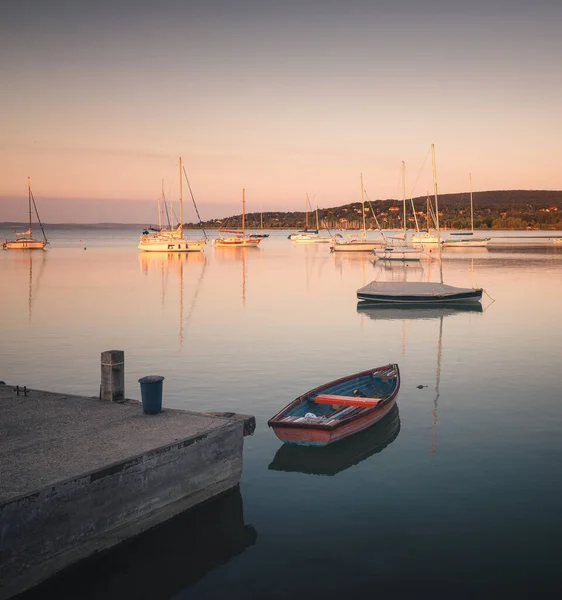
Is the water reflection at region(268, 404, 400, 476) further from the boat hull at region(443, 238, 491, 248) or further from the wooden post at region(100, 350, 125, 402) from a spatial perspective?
the boat hull at region(443, 238, 491, 248)

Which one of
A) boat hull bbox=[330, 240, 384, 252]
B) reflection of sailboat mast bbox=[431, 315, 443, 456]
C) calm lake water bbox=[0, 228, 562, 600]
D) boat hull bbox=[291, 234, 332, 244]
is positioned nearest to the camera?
calm lake water bbox=[0, 228, 562, 600]

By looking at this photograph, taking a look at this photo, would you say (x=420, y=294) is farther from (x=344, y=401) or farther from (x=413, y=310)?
(x=344, y=401)

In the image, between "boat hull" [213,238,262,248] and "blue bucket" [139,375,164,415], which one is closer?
"blue bucket" [139,375,164,415]

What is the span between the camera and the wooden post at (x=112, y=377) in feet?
50.6

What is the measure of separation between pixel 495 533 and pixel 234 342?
→ 809 inches

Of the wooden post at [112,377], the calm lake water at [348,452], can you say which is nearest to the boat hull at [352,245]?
the calm lake water at [348,452]

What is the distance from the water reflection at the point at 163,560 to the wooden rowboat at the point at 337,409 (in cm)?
284

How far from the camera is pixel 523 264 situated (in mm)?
88375

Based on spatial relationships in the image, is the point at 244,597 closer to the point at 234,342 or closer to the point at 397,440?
the point at 397,440

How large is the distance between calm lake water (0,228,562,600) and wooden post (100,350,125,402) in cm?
348

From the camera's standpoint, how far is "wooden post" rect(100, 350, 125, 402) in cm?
1542

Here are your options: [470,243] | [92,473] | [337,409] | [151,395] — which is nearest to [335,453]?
[337,409]

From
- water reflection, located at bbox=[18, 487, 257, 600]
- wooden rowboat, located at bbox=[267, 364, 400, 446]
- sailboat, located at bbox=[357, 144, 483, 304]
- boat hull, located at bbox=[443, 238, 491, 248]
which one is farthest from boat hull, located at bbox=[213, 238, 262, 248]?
water reflection, located at bbox=[18, 487, 257, 600]

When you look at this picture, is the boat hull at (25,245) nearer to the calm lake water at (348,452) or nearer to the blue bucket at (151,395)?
the calm lake water at (348,452)
